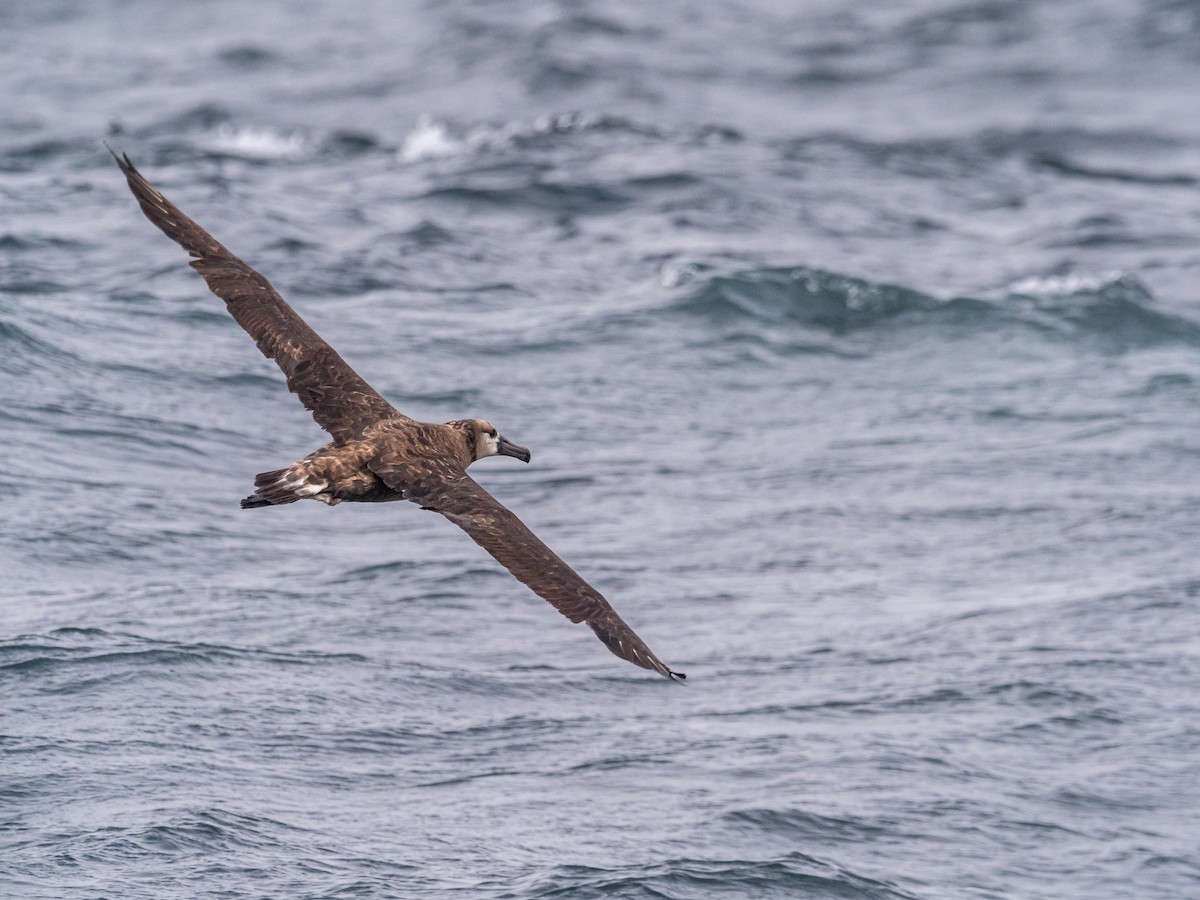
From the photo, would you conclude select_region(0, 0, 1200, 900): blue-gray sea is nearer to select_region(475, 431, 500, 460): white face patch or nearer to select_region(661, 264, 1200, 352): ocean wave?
select_region(661, 264, 1200, 352): ocean wave

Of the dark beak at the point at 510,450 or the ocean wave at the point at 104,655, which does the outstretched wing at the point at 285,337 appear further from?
the ocean wave at the point at 104,655

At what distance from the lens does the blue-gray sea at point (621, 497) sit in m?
11.0

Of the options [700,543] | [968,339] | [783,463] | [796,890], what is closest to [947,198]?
[968,339]

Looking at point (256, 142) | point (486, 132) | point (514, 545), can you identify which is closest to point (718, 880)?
point (514, 545)

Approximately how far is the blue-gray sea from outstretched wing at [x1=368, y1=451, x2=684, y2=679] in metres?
2.00

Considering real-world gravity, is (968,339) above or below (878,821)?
above

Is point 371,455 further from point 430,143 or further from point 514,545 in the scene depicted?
point 430,143

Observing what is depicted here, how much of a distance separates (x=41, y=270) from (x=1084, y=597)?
11.0m

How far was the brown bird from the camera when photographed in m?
8.98

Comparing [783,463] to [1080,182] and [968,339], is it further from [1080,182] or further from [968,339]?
[1080,182]

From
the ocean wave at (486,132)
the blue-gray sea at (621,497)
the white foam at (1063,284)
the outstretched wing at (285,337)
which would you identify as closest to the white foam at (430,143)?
the ocean wave at (486,132)

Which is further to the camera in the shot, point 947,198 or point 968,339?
point 947,198

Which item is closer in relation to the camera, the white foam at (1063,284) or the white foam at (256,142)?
the white foam at (1063,284)

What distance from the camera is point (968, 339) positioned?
20062mm
